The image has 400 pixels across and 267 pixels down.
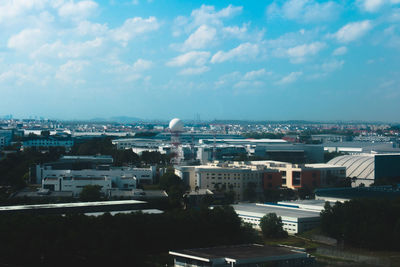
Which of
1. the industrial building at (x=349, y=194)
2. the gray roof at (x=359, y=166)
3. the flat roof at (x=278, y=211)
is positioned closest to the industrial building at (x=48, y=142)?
the gray roof at (x=359, y=166)

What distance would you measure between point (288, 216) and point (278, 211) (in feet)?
2.32

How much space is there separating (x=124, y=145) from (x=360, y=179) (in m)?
18.7

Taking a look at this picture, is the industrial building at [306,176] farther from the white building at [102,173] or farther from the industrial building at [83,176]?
the industrial building at [83,176]

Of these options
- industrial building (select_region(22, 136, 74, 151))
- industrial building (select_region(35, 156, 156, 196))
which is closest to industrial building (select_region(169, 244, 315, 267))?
industrial building (select_region(35, 156, 156, 196))

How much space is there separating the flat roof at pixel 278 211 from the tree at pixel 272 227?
702mm

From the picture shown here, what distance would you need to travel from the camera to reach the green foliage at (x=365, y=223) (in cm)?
1188

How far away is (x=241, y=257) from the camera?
9945 mm

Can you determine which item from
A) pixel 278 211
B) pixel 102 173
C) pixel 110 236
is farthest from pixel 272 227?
pixel 102 173

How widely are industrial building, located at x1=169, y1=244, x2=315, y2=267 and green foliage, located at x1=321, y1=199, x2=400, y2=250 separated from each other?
181 centimetres

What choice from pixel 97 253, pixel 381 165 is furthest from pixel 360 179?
pixel 97 253

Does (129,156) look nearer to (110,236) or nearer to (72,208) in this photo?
(72,208)

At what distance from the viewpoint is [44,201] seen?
15766 mm

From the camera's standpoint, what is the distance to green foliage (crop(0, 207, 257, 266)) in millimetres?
10000

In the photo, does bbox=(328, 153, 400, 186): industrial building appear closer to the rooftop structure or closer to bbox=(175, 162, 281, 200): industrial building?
bbox=(175, 162, 281, 200): industrial building
